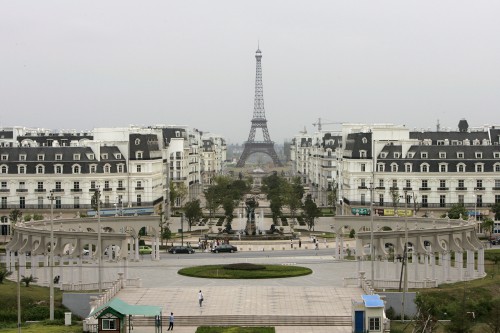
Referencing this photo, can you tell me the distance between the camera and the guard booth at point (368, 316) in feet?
163

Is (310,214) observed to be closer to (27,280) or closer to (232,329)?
(27,280)

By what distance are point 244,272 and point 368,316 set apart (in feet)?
69.8

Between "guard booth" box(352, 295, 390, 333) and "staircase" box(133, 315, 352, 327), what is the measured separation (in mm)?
2230

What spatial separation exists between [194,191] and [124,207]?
52.2 metres

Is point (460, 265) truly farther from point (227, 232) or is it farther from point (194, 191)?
point (194, 191)

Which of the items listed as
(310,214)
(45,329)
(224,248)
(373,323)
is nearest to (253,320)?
(373,323)

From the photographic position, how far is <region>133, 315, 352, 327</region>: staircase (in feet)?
172

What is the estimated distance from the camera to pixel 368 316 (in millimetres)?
49625

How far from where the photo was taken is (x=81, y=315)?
57.4m

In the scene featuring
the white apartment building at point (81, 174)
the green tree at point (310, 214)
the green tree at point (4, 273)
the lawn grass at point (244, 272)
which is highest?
the white apartment building at point (81, 174)

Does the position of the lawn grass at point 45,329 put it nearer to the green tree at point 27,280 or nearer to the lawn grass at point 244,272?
the green tree at point 27,280

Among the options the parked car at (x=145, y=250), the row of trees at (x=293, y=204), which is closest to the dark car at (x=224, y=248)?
the parked car at (x=145, y=250)

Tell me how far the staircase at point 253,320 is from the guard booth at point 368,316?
2230 millimetres

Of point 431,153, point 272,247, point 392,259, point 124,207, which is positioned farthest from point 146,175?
point 392,259
